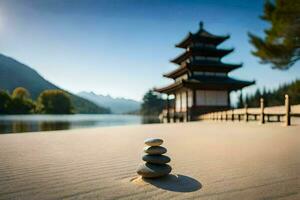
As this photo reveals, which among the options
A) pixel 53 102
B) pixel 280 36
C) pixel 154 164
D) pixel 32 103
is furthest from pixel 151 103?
pixel 154 164

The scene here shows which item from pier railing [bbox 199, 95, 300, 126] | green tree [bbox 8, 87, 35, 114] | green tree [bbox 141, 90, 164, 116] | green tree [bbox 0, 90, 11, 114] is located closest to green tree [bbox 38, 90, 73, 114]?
green tree [bbox 8, 87, 35, 114]

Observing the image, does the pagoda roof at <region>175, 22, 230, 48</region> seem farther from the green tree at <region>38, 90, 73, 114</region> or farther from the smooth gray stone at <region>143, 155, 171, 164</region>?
the green tree at <region>38, 90, 73, 114</region>

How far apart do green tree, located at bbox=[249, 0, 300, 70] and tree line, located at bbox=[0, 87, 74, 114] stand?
68.6 m

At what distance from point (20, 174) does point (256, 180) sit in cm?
414

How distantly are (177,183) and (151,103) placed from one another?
106133 mm

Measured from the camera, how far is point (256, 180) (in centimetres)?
469

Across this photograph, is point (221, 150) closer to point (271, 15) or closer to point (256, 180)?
point (256, 180)

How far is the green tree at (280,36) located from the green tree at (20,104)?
68.9 metres

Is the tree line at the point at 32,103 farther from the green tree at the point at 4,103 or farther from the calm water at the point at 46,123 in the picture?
the calm water at the point at 46,123

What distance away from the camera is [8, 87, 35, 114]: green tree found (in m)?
74.0

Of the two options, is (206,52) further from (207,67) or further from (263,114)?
(263,114)

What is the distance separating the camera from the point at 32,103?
269 feet

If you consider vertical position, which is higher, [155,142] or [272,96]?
[272,96]

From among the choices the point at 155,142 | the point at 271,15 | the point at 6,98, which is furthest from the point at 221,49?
the point at 6,98
